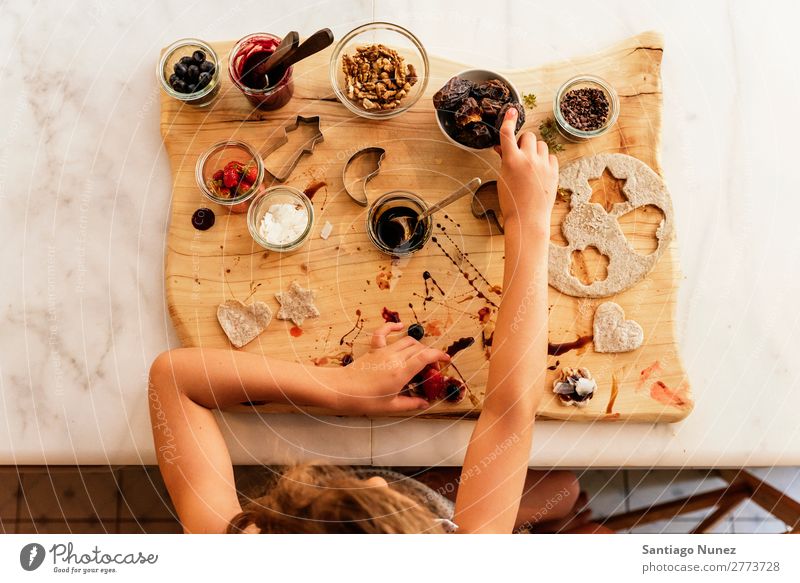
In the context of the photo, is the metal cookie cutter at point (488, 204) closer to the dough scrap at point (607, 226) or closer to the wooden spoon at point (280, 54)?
the dough scrap at point (607, 226)

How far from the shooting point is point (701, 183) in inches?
41.3

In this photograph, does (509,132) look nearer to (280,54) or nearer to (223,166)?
(280,54)

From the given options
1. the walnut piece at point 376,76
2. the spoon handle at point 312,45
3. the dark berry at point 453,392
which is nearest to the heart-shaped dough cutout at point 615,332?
the dark berry at point 453,392

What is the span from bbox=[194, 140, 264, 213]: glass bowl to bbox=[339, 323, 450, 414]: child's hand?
304 mm

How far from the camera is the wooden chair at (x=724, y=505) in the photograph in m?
1.27

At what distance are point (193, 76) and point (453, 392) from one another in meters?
0.66

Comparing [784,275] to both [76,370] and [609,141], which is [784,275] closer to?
[609,141]

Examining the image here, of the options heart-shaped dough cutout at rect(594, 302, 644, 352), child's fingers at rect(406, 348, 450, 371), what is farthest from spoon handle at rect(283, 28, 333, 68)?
heart-shaped dough cutout at rect(594, 302, 644, 352)

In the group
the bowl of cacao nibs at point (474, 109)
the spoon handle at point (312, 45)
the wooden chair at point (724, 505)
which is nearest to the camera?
the spoon handle at point (312, 45)

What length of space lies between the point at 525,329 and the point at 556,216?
21 cm

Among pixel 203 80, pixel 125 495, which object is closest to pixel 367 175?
pixel 203 80

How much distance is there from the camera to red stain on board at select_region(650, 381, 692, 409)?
0.97m

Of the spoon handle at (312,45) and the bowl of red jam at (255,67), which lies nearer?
the spoon handle at (312,45)
